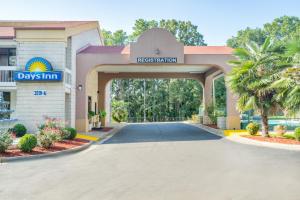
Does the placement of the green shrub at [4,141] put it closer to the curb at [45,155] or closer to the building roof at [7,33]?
the curb at [45,155]

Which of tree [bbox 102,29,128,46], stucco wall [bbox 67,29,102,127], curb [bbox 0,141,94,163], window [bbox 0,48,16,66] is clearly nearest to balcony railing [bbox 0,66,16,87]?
window [bbox 0,48,16,66]

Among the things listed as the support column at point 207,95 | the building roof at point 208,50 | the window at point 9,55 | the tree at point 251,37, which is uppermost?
the tree at point 251,37

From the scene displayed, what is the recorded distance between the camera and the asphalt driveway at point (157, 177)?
6238 millimetres

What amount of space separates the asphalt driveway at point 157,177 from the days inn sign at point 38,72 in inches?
321

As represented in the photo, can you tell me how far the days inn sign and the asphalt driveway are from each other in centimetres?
816

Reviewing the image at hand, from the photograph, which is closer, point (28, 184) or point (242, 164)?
point (28, 184)

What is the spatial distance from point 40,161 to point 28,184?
145 inches

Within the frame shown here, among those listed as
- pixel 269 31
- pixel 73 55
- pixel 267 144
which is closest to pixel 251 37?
pixel 269 31

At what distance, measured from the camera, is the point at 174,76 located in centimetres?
3106

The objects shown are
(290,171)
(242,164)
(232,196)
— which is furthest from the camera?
(242,164)

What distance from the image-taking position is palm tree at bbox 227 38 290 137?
16.6m

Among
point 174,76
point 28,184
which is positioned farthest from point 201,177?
point 174,76

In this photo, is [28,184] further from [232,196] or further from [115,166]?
[232,196]

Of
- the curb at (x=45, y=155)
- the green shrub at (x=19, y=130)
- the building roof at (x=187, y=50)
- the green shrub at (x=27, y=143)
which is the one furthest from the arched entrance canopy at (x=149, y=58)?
the green shrub at (x=27, y=143)
